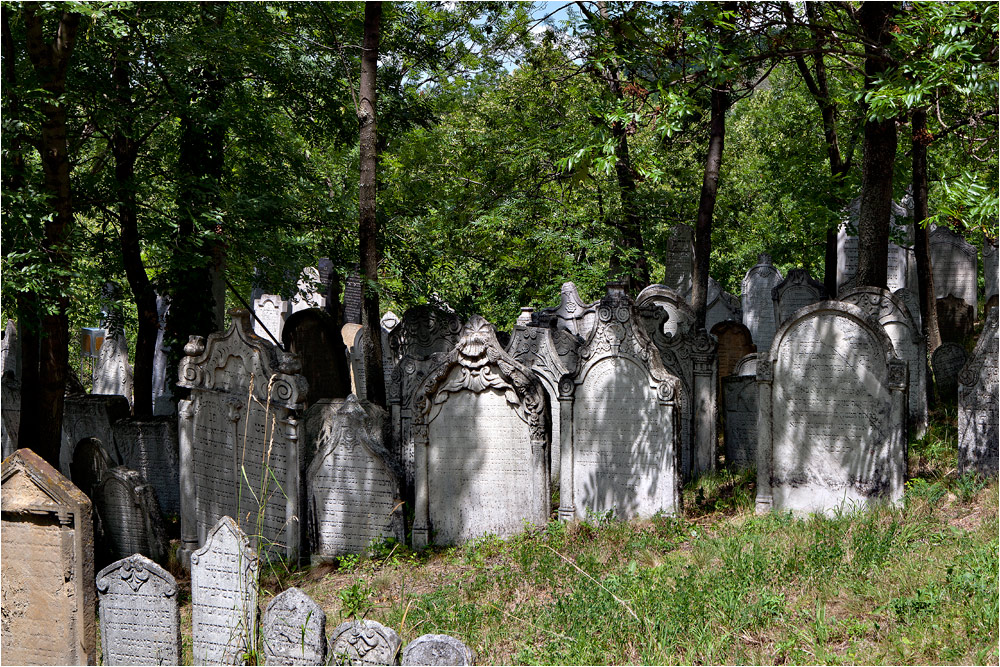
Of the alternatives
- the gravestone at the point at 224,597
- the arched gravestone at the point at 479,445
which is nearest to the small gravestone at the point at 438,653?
the gravestone at the point at 224,597

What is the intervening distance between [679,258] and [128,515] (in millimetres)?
10430

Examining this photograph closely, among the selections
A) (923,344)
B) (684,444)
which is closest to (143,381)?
(684,444)

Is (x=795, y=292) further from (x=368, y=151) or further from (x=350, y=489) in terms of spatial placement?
(x=350, y=489)

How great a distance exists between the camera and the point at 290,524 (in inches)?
319

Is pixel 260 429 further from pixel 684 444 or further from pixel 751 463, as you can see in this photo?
pixel 751 463

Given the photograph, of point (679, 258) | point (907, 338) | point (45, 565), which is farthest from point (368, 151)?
point (679, 258)

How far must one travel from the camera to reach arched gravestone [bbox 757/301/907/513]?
7.75 m

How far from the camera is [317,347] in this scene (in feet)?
37.5

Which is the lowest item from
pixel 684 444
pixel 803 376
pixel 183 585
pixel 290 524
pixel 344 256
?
pixel 183 585

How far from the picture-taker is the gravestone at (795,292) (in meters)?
14.1

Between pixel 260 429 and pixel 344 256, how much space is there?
497cm

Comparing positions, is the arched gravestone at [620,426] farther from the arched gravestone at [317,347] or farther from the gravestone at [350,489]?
the arched gravestone at [317,347]

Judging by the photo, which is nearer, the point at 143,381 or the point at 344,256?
the point at 143,381

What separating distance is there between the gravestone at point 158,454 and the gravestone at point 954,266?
12601 millimetres
